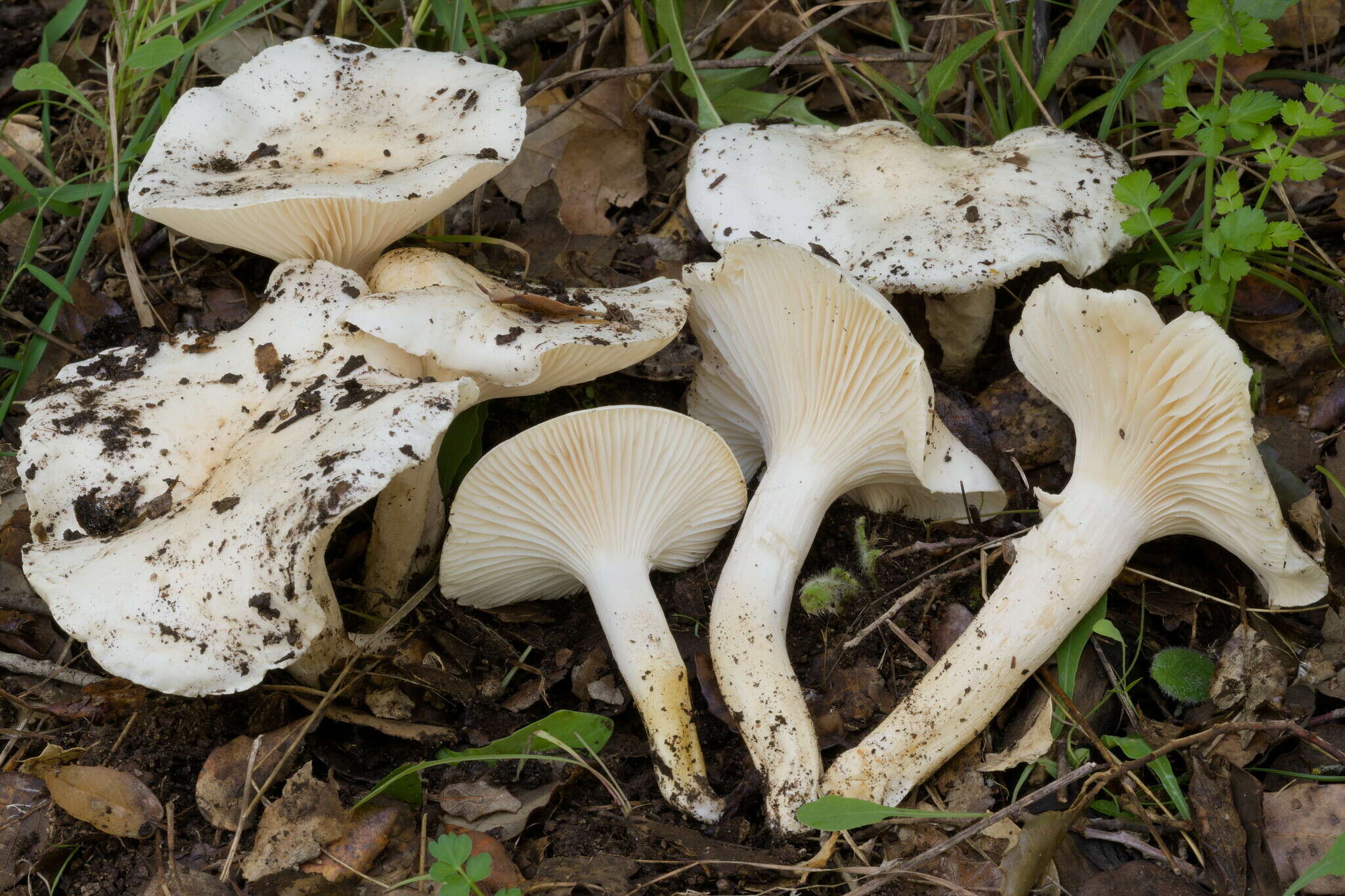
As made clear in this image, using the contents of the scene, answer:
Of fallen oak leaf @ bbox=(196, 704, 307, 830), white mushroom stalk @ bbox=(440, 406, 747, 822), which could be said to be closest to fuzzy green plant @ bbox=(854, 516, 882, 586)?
white mushroom stalk @ bbox=(440, 406, 747, 822)

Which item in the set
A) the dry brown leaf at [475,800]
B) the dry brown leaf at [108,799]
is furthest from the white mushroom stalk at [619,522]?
the dry brown leaf at [108,799]

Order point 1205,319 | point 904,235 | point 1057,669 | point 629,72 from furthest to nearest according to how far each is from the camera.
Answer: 1. point 629,72
2. point 904,235
3. point 1057,669
4. point 1205,319

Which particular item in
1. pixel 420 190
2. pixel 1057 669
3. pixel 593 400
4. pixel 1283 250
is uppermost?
pixel 420 190

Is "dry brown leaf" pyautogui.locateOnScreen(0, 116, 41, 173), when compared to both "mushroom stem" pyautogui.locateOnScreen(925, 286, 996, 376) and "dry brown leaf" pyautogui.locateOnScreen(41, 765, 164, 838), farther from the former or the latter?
"mushroom stem" pyautogui.locateOnScreen(925, 286, 996, 376)

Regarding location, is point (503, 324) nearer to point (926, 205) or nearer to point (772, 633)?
point (772, 633)

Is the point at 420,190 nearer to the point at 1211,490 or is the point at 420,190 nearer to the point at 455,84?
the point at 455,84

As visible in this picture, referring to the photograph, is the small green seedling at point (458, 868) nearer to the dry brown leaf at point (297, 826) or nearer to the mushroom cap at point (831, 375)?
the dry brown leaf at point (297, 826)

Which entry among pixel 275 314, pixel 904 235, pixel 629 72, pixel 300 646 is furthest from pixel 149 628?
pixel 629 72
